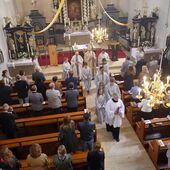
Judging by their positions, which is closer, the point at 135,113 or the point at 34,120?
A: the point at 34,120

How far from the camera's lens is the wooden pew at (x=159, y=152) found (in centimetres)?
629

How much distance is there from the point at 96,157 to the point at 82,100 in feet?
11.6

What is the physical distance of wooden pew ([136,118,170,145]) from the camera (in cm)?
703

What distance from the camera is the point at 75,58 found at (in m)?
11.3

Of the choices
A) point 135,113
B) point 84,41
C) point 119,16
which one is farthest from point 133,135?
point 119,16

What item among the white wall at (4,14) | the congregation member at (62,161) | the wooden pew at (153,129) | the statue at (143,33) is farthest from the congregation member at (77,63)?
the congregation member at (62,161)

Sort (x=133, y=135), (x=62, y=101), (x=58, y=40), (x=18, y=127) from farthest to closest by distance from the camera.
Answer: (x=58, y=40), (x=62, y=101), (x=133, y=135), (x=18, y=127)

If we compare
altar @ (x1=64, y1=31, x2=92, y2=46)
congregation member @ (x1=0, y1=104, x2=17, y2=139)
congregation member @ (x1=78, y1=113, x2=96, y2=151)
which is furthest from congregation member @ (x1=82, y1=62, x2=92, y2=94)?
altar @ (x1=64, y1=31, x2=92, y2=46)

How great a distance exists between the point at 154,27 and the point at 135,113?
24.5 ft

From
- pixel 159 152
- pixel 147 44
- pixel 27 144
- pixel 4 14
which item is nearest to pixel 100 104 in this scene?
pixel 159 152

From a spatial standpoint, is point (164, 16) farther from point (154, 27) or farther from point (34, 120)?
point (34, 120)

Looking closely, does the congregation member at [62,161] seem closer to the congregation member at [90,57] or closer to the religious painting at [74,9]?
the congregation member at [90,57]

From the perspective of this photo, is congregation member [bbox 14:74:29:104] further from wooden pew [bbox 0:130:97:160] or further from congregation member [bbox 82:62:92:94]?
congregation member [bbox 82:62:92:94]

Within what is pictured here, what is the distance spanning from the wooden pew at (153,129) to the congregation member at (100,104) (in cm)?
142
